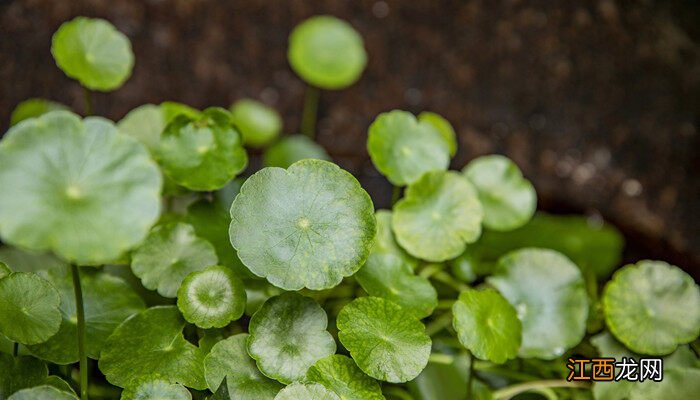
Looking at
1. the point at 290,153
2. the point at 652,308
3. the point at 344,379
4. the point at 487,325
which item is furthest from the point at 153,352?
the point at 652,308

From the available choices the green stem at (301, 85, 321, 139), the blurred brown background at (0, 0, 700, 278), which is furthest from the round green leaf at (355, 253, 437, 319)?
the green stem at (301, 85, 321, 139)

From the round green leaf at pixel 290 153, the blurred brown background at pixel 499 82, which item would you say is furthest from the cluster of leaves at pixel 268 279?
the blurred brown background at pixel 499 82

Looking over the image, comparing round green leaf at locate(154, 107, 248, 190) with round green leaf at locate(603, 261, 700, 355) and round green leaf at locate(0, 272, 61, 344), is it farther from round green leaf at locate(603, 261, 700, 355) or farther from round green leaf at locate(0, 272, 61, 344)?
round green leaf at locate(603, 261, 700, 355)

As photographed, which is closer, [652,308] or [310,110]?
[652,308]

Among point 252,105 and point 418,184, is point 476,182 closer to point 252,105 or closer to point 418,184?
point 418,184

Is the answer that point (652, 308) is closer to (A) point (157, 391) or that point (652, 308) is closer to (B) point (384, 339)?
(B) point (384, 339)

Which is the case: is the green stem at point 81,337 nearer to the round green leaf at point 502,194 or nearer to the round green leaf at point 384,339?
the round green leaf at point 384,339
